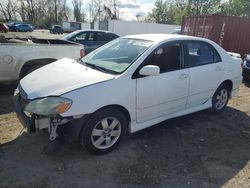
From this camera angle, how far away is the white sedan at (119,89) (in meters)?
3.31

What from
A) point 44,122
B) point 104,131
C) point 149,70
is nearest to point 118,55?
point 149,70

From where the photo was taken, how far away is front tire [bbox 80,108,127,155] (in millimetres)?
3463

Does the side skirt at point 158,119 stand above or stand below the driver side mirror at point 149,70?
below

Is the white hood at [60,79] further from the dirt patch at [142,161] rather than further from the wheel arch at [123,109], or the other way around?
the dirt patch at [142,161]

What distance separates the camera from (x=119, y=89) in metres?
3.60

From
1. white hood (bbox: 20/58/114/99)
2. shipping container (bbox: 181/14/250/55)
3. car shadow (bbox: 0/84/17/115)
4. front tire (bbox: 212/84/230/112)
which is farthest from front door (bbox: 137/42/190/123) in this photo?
shipping container (bbox: 181/14/250/55)

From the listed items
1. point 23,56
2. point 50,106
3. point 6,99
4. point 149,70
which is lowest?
point 6,99

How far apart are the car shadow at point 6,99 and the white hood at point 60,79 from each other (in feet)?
5.21

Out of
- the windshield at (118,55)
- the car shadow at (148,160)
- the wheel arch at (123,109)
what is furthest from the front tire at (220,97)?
the wheel arch at (123,109)

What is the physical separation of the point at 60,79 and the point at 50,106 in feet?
1.91

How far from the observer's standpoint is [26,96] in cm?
353

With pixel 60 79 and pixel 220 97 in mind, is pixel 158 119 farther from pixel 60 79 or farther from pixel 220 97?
pixel 220 97

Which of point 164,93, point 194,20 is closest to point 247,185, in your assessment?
point 164,93

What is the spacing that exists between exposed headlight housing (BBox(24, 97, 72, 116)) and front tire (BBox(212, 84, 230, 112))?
333 centimetres
